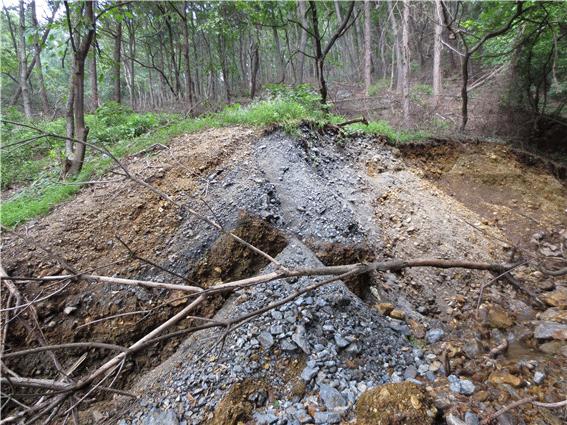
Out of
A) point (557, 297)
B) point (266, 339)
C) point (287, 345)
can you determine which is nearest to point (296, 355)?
point (287, 345)

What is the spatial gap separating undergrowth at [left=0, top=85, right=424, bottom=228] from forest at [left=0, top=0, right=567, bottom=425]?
5 centimetres

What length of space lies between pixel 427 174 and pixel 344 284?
11.2 ft

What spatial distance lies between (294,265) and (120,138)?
4.83 metres

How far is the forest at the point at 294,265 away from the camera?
206 cm

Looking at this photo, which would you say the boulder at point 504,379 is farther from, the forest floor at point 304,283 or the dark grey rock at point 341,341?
the dark grey rock at point 341,341

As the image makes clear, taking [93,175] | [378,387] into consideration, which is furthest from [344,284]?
[93,175]

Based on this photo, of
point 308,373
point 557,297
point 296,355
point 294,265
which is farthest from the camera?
point 557,297

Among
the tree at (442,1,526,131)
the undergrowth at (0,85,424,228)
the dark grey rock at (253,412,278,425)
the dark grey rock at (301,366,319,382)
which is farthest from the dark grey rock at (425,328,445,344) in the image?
the tree at (442,1,526,131)

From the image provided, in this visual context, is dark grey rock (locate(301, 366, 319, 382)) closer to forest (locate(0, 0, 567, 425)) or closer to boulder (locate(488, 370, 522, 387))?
forest (locate(0, 0, 567, 425))

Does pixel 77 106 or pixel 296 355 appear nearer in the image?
pixel 296 355

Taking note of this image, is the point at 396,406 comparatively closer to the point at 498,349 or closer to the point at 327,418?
the point at 327,418

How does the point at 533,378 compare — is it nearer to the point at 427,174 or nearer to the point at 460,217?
the point at 460,217

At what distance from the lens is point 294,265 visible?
120 inches

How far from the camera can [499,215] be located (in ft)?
15.7
